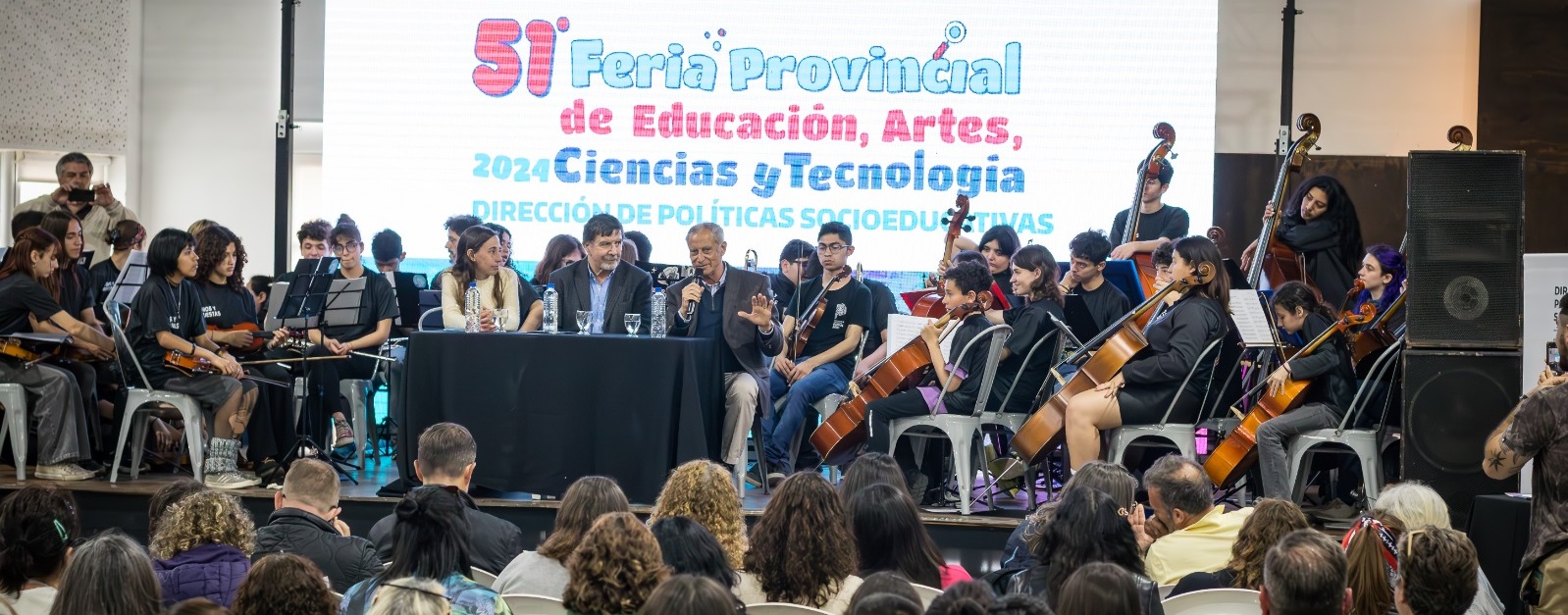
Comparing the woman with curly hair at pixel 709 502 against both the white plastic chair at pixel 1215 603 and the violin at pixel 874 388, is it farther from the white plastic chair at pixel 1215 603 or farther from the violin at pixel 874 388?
the violin at pixel 874 388

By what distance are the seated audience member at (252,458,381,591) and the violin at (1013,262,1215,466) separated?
3087 millimetres

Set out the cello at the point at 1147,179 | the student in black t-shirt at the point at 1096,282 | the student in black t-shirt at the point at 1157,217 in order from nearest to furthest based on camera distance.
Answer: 1. the student in black t-shirt at the point at 1096,282
2. the cello at the point at 1147,179
3. the student in black t-shirt at the point at 1157,217

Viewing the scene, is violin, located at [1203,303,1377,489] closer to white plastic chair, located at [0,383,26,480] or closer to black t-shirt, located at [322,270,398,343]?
black t-shirt, located at [322,270,398,343]

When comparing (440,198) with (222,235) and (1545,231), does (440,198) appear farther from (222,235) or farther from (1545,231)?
(1545,231)

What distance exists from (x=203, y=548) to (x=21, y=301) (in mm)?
3711

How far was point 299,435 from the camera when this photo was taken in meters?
7.36

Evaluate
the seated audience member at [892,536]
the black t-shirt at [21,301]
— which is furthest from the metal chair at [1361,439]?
the black t-shirt at [21,301]

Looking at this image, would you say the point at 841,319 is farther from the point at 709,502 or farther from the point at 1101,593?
the point at 1101,593

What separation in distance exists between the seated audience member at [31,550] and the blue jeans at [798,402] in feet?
12.8

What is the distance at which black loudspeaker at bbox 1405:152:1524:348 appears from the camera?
18.1 feet

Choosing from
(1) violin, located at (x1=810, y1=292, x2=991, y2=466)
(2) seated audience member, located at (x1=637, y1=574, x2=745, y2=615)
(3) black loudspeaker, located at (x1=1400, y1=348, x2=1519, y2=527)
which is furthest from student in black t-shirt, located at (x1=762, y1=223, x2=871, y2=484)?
(2) seated audience member, located at (x1=637, y1=574, x2=745, y2=615)

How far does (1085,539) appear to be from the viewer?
349cm

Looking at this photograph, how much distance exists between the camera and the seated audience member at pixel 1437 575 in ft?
10.6

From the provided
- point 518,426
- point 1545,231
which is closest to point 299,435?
point 518,426
